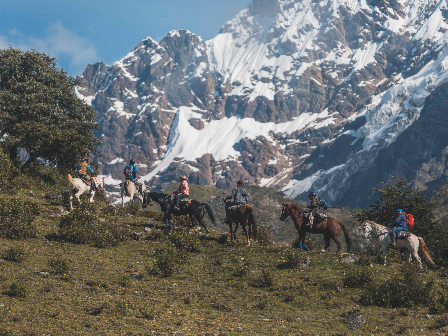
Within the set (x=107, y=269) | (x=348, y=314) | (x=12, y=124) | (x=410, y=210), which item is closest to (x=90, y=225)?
(x=107, y=269)

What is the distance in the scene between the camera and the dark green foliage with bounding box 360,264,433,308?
1599 cm

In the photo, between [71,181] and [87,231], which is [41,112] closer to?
[71,181]

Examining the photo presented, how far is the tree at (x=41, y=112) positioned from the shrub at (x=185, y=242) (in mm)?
23236

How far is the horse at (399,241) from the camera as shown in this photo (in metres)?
21.8

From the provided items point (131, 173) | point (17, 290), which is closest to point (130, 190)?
point (131, 173)

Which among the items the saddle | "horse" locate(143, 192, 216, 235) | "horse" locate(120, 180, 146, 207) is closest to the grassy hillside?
"horse" locate(143, 192, 216, 235)

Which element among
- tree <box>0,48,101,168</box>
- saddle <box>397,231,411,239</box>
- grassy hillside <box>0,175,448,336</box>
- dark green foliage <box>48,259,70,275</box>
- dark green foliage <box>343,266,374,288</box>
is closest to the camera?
grassy hillside <box>0,175,448,336</box>

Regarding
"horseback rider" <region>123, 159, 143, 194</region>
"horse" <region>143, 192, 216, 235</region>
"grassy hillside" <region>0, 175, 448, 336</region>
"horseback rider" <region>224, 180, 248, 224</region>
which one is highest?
"horseback rider" <region>123, 159, 143, 194</region>

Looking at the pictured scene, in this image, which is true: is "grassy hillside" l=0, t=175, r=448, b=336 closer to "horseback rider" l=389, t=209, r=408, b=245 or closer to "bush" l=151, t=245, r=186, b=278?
"bush" l=151, t=245, r=186, b=278

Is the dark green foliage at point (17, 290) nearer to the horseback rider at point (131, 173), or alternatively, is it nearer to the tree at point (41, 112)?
the horseback rider at point (131, 173)

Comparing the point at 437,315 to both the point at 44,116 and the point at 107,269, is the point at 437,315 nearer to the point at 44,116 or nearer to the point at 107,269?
the point at 107,269

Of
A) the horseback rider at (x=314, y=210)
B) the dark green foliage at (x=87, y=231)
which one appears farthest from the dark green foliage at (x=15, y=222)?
the horseback rider at (x=314, y=210)

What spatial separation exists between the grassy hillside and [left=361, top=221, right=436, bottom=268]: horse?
100 cm

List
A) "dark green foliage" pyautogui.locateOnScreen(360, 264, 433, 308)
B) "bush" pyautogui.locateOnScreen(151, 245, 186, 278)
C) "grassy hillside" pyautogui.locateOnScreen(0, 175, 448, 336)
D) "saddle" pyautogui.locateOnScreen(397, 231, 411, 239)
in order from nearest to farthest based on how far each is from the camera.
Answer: "grassy hillside" pyautogui.locateOnScreen(0, 175, 448, 336) → "dark green foliage" pyautogui.locateOnScreen(360, 264, 433, 308) → "bush" pyautogui.locateOnScreen(151, 245, 186, 278) → "saddle" pyautogui.locateOnScreen(397, 231, 411, 239)
